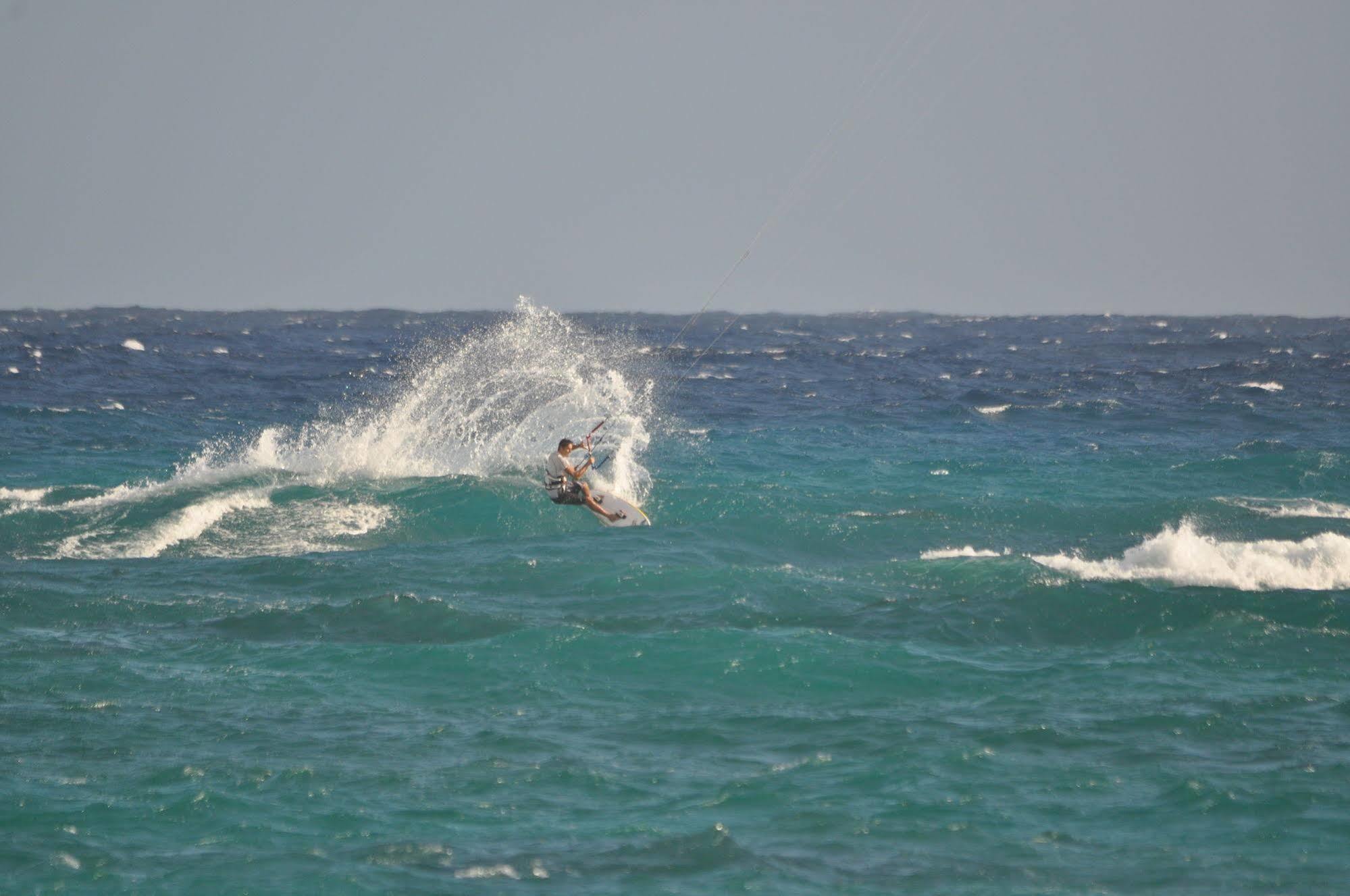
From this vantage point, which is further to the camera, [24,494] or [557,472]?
[24,494]

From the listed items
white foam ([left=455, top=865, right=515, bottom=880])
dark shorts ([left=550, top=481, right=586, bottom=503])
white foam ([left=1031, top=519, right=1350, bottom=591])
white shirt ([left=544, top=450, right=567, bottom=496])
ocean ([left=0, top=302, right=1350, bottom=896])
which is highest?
white shirt ([left=544, top=450, right=567, bottom=496])

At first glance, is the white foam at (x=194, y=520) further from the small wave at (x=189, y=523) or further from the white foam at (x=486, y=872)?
the white foam at (x=486, y=872)

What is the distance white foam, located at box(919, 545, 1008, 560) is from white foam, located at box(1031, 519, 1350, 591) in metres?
0.71

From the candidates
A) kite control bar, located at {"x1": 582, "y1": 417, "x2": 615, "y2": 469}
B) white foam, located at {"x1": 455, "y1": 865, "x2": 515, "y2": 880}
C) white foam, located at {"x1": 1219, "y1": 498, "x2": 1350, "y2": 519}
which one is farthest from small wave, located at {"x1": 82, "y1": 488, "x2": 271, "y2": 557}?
white foam, located at {"x1": 1219, "y1": 498, "x2": 1350, "y2": 519}

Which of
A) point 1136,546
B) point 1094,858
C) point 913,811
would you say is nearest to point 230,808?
point 913,811

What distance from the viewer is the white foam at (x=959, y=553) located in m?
19.1

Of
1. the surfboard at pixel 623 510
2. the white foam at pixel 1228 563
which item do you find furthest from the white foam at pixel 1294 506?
the surfboard at pixel 623 510

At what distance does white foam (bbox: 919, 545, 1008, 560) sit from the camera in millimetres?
19062

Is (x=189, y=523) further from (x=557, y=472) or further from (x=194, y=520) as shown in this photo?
(x=557, y=472)

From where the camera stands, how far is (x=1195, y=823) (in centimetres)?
1002

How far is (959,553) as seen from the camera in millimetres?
19625

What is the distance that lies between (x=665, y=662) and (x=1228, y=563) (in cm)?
851

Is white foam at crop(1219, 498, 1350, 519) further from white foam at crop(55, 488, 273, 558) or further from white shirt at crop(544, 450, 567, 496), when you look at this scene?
white foam at crop(55, 488, 273, 558)

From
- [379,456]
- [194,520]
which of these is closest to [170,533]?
[194,520]
